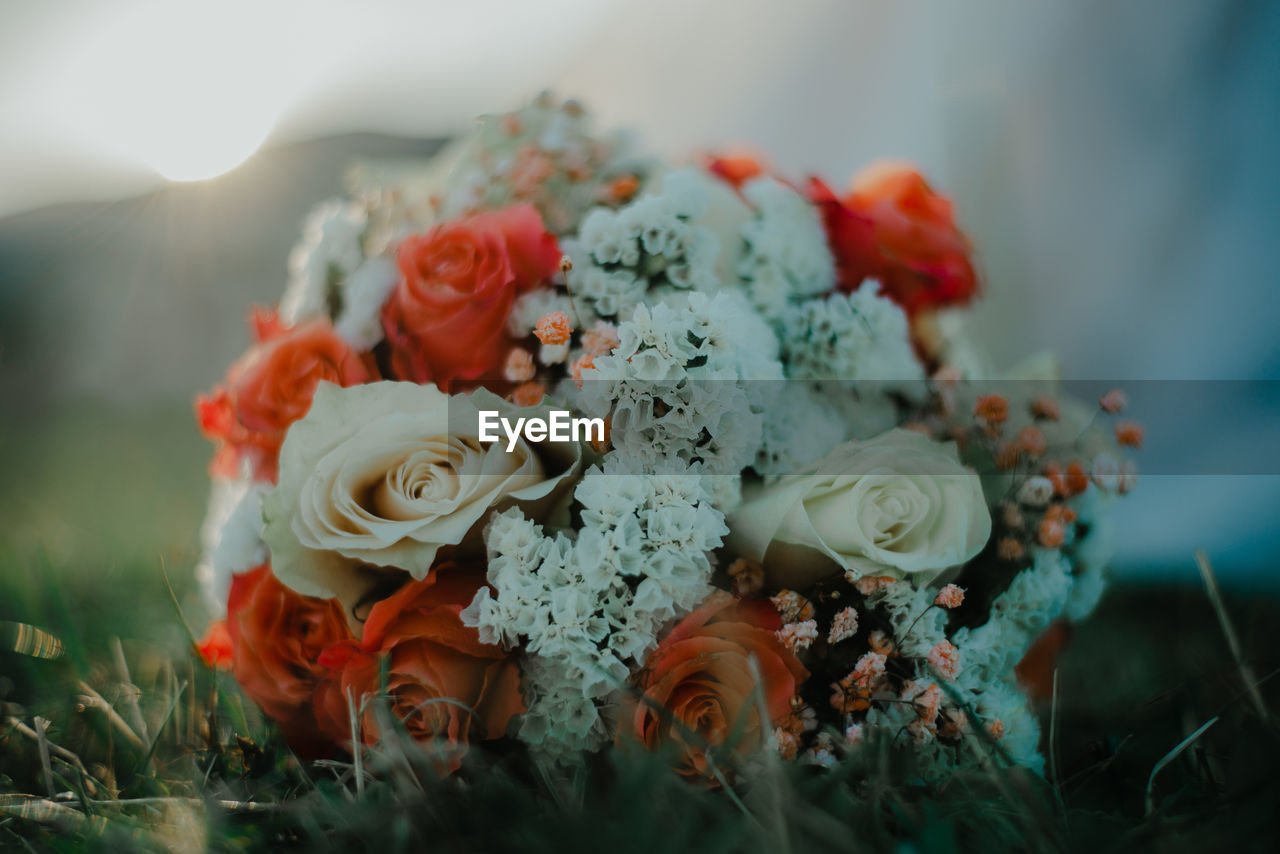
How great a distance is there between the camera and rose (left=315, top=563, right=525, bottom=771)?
444mm

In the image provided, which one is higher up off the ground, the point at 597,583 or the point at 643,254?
the point at 643,254

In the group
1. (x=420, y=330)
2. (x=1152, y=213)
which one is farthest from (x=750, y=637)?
(x=1152, y=213)

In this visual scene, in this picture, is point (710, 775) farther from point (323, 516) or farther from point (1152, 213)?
point (1152, 213)

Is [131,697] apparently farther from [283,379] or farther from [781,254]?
[781,254]

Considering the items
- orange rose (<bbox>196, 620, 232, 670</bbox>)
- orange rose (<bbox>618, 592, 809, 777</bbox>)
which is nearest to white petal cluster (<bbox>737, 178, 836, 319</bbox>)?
orange rose (<bbox>618, 592, 809, 777</bbox>)

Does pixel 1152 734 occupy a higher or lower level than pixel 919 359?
lower

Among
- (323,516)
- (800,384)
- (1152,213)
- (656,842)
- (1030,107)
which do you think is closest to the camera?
(656,842)

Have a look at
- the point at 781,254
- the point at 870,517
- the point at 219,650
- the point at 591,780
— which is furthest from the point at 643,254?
the point at 219,650

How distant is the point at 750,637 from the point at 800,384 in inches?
7.5

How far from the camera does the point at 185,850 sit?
396mm

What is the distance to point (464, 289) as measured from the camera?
521 millimetres

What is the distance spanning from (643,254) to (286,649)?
0.35 m

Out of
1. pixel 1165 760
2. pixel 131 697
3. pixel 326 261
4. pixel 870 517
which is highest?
pixel 326 261

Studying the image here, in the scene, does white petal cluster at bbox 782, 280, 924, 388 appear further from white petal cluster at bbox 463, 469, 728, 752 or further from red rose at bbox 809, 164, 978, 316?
white petal cluster at bbox 463, 469, 728, 752
